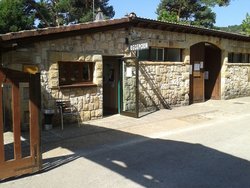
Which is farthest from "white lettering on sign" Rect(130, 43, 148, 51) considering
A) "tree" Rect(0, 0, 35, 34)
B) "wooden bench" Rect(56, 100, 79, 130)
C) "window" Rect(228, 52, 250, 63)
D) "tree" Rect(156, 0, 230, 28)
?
"tree" Rect(156, 0, 230, 28)

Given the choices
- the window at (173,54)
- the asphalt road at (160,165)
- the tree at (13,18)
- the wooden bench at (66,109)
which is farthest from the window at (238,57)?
the tree at (13,18)

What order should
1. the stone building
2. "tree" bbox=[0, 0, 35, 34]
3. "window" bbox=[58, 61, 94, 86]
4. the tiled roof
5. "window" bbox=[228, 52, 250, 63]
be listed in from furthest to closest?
"tree" bbox=[0, 0, 35, 34], "window" bbox=[228, 52, 250, 63], "window" bbox=[58, 61, 94, 86], the stone building, the tiled roof

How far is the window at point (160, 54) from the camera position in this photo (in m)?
12.6

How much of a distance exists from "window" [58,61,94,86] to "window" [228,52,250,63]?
8.95m

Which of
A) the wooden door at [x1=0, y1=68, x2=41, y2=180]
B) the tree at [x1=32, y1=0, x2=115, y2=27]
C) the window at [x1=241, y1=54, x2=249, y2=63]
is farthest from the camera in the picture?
the tree at [x1=32, y1=0, x2=115, y2=27]

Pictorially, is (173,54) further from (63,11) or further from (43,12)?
(63,11)

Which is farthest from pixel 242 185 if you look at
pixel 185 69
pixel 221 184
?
pixel 185 69

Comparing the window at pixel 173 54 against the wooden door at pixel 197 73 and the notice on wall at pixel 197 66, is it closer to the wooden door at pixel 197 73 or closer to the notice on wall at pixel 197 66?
the wooden door at pixel 197 73

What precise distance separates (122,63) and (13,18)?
1833cm

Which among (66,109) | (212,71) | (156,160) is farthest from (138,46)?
(212,71)

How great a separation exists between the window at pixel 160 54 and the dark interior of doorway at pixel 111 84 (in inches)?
37.9

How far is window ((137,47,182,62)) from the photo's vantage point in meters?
12.6

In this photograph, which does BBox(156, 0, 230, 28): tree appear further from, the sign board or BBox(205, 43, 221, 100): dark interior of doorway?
the sign board

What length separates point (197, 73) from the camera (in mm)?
15203
